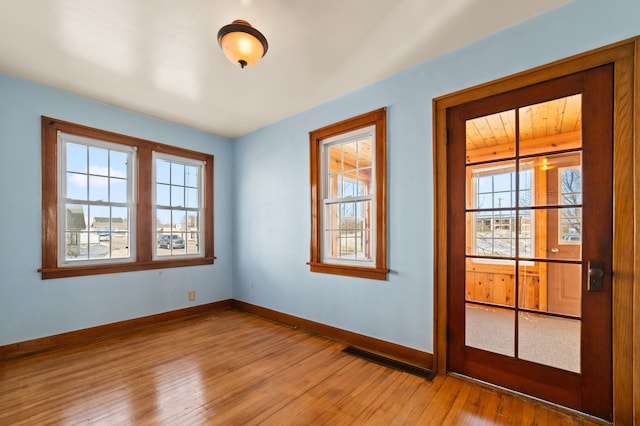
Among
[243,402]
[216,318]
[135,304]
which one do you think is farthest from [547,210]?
[135,304]

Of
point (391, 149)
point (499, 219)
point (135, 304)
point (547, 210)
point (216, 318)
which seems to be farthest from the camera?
point (216, 318)

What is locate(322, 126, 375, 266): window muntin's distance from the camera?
3199 mm

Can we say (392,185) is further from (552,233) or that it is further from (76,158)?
(76,158)

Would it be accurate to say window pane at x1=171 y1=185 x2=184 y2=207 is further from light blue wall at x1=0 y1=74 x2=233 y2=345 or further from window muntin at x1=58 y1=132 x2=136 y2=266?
light blue wall at x1=0 y1=74 x2=233 y2=345

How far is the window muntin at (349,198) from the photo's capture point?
3199mm

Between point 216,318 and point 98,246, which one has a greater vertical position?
point 98,246

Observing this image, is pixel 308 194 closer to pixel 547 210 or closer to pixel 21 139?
pixel 547 210

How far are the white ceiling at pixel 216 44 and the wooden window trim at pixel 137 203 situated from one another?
0.51m

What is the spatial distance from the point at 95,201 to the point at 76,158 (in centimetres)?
54

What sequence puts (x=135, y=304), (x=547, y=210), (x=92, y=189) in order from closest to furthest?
(x=547, y=210), (x=92, y=189), (x=135, y=304)

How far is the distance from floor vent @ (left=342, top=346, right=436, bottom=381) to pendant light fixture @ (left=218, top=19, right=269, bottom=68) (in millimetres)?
2858

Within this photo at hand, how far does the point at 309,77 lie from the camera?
293 cm

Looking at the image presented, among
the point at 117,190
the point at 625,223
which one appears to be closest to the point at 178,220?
the point at 117,190

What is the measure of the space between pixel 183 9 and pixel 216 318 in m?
3.68
